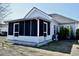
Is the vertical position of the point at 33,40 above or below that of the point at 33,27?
below

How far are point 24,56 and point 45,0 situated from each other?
8.65ft

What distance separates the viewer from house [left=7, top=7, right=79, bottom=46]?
9.07m

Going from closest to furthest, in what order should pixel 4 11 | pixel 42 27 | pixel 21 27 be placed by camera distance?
pixel 4 11 → pixel 42 27 → pixel 21 27

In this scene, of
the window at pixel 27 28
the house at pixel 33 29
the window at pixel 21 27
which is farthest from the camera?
the window at pixel 21 27

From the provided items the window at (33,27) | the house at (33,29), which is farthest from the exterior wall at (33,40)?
the window at (33,27)

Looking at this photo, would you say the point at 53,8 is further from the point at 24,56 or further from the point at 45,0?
the point at 24,56

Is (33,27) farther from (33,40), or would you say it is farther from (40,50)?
(40,50)

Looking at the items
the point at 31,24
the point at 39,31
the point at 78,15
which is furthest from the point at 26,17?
the point at 78,15

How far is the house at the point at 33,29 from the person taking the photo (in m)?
9.07

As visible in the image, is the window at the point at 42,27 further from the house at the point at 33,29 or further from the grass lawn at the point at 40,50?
the grass lawn at the point at 40,50

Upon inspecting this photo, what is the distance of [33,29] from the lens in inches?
366

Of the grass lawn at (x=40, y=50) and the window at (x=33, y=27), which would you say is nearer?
the grass lawn at (x=40, y=50)

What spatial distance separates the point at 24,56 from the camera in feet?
21.2

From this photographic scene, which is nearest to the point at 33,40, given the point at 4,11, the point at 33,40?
the point at 33,40
